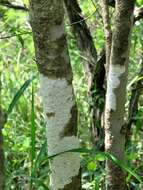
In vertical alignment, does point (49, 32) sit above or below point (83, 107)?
above

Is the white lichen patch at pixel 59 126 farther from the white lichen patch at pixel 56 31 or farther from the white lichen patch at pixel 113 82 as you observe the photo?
the white lichen patch at pixel 113 82

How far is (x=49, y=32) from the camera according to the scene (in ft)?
4.60

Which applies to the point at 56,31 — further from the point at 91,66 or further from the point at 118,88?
the point at 91,66

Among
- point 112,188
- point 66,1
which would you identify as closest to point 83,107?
point 66,1

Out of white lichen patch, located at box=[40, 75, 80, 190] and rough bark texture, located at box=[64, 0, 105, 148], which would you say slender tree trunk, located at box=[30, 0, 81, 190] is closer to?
white lichen patch, located at box=[40, 75, 80, 190]

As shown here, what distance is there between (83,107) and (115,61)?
5.47 ft

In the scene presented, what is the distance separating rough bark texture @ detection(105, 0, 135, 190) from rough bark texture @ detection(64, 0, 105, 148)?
686 millimetres

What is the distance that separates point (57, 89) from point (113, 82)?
0.42 meters

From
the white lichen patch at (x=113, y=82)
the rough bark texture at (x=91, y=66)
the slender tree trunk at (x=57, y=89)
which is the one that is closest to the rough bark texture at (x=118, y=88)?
the white lichen patch at (x=113, y=82)

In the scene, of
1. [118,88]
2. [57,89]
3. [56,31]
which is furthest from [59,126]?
[118,88]

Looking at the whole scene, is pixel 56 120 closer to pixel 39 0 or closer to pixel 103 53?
pixel 39 0

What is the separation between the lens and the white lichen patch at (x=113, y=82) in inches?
70.6

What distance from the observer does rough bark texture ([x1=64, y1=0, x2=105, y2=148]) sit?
2.62 metres

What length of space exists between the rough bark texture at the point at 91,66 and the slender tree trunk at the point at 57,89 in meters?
1.06
